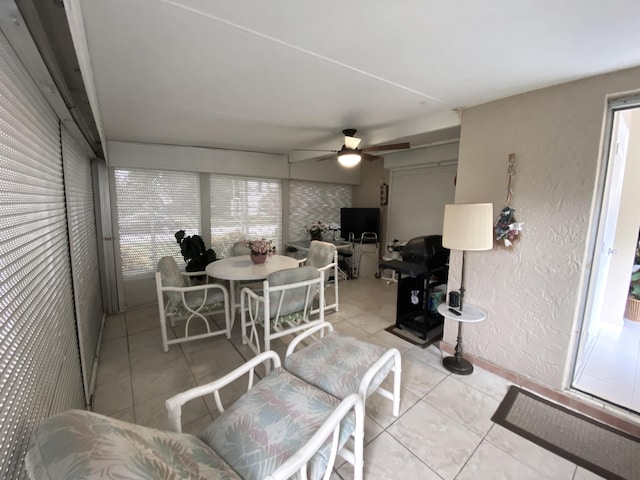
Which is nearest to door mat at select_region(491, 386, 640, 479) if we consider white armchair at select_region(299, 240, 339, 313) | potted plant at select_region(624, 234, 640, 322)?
white armchair at select_region(299, 240, 339, 313)

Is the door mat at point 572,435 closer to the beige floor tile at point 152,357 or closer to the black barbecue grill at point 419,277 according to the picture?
the black barbecue grill at point 419,277

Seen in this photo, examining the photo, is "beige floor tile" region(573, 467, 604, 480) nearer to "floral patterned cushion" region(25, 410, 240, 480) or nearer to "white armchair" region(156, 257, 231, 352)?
"floral patterned cushion" region(25, 410, 240, 480)

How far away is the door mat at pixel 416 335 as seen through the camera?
8.93ft

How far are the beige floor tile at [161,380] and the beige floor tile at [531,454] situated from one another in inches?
85.7

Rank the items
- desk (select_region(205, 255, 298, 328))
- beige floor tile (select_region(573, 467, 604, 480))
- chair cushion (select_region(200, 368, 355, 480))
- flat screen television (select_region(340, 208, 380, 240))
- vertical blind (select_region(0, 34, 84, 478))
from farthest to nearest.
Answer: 1. flat screen television (select_region(340, 208, 380, 240))
2. desk (select_region(205, 255, 298, 328))
3. beige floor tile (select_region(573, 467, 604, 480))
4. chair cushion (select_region(200, 368, 355, 480))
5. vertical blind (select_region(0, 34, 84, 478))

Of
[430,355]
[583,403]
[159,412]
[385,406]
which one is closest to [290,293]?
[385,406]

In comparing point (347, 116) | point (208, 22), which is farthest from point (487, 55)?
point (208, 22)

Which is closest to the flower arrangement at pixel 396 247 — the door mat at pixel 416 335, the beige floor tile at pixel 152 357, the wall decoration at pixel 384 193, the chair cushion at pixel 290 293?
the wall decoration at pixel 384 193

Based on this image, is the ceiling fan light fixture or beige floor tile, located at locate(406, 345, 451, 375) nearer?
beige floor tile, located at locate(406, 345, 451, 375)

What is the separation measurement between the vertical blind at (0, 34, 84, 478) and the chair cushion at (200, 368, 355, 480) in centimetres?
63

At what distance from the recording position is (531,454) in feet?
4.97

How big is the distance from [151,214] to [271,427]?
11.4 ft

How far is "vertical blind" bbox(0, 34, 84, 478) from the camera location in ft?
2.59

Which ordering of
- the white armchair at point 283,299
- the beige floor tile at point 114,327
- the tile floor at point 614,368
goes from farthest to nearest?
the beige floor tile at point 114,327
the white armchair at point 283,299
the tile floor at point 614,368
